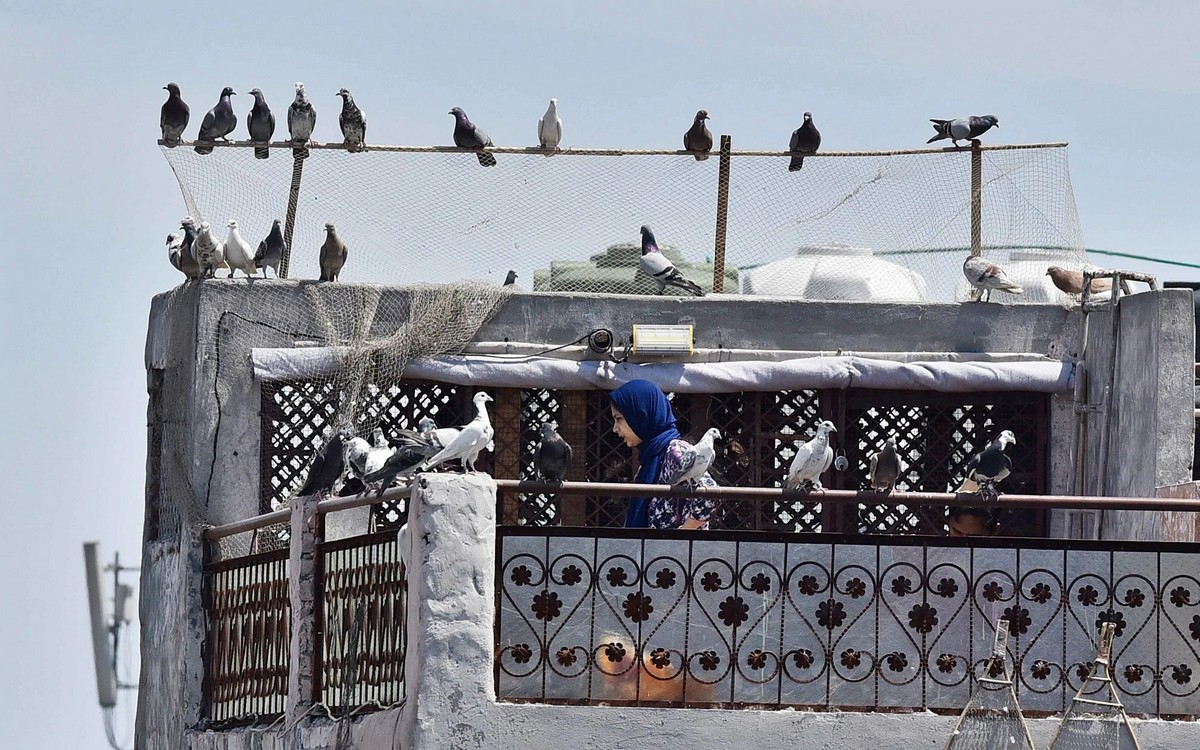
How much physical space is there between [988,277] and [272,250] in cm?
394

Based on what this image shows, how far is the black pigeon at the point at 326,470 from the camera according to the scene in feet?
33.2

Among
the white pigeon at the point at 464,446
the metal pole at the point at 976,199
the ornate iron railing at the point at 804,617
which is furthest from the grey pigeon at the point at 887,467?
the metal pole at the point at 976,199

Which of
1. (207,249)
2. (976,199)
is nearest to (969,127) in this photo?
(976,199)

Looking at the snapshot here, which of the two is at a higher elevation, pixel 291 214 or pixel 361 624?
pixel 291 214

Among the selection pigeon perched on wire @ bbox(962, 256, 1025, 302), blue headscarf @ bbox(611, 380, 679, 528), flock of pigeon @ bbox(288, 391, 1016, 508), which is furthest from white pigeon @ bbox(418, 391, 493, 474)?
pigeon perched on wire @ bbox(962, 256, 1025, 302)

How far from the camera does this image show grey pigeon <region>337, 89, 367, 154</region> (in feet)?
40.6

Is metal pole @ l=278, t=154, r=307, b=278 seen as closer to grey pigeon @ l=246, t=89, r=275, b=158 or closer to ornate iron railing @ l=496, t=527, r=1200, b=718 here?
grey pigeon @ l=246, t=89, r=275, b=158

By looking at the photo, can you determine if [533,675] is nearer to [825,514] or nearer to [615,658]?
[615,658]

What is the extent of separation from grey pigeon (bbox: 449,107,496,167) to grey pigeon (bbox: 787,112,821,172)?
168cm

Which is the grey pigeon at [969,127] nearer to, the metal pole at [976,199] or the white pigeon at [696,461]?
the metal pole at [976,199]

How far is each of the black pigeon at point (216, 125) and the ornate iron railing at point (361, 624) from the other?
12.1ft

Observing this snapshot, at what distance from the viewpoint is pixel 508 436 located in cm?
1234

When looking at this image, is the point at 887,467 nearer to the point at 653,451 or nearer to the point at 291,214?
the point at 653,451

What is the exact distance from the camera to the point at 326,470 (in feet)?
33.2
